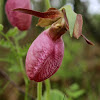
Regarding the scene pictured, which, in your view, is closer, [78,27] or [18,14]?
[78,27]

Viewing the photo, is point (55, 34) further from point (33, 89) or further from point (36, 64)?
point (33, 89)

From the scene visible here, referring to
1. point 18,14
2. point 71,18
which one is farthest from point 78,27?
point 18,14

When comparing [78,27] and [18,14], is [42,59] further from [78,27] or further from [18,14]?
[18,14]

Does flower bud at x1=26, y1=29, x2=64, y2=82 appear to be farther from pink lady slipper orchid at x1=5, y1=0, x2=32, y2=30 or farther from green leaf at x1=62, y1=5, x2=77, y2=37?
pink lady slipper orchid at x1=5, y1=0, x2=32, y2=30

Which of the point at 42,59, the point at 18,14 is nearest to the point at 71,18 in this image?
the point at 42,59

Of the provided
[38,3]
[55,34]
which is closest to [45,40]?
[55,34]

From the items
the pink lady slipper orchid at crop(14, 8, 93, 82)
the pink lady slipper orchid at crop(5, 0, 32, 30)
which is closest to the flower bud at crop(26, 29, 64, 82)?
the pink lady slipper orchid at crop(14, 8, 93, 82)

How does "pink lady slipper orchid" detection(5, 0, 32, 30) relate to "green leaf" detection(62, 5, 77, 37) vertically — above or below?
below
